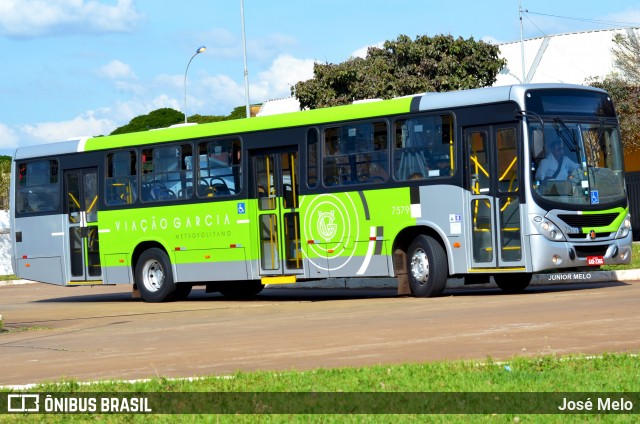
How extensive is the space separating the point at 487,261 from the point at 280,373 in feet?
32.7

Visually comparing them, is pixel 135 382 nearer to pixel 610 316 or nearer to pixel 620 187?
pixel 610 316

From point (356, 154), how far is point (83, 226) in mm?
7111

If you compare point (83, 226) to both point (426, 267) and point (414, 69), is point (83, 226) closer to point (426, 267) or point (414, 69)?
point (426, 267)

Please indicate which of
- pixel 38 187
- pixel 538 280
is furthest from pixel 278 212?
pixel 38 187

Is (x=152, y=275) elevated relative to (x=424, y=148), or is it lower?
lower

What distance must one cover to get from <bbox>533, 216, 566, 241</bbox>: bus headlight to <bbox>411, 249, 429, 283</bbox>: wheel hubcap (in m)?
2.06

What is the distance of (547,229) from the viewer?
1905 cm

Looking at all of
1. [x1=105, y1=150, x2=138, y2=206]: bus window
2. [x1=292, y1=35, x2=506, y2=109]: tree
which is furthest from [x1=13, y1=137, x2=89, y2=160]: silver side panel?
[x1=292, y1=35, x2=506, y2=109]: tree

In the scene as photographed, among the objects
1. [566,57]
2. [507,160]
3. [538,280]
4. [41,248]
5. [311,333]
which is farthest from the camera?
[566,57]

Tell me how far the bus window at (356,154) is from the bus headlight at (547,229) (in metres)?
2.84

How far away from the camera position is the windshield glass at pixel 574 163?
1922cm

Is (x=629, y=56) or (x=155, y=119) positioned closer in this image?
(x=629, y=56)

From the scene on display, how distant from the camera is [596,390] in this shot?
27.3ft

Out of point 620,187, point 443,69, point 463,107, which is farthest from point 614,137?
point 443,69
